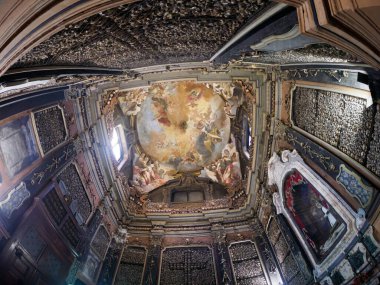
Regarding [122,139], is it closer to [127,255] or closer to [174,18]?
[127,255]

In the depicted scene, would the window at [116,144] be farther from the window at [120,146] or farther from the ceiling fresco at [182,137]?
the ceiling fresco at [182,137]

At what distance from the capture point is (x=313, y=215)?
28.6ft

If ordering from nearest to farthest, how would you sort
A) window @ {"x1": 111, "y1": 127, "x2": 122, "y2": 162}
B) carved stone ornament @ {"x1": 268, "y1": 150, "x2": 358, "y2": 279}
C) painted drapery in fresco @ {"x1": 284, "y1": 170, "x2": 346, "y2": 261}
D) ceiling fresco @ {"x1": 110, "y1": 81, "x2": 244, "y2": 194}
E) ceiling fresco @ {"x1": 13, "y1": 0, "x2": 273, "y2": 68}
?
ceiling fresco @ {"x1": 13, "y1": 0, "x2": 273, "y2": 68} → carved stone ornament @ {"x1": 268, "y1": 150, "x2": 358, "y2": 279} → painted drapery in fresco @ {"x1": 284, "y1": 170, "x2": 346, "y2": 261} → window @ {"x1": 111, "y1": 127, "x2": 122, "y2": 162} → ceiling fresco @ {"x1": 110, "y1": 81, "x2": 244, "y2": 194}

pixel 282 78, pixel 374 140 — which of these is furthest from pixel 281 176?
pixel 374 140

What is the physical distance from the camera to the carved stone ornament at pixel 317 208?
6831 mm

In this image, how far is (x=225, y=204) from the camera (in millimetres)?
13875

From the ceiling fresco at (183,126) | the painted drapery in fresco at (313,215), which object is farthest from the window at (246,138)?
the painted drapery in fresco at (313,215)

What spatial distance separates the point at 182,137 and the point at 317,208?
937cm

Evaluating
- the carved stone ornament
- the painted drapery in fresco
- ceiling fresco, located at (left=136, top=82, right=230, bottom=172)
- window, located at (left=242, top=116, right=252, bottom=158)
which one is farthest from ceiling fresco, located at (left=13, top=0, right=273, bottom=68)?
ceiling fresco, located at (left=136, top=82, right=230, bottom=172)

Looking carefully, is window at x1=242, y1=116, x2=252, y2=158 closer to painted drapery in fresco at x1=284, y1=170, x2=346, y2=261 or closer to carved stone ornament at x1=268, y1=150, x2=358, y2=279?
carved stone ornament at x1=268, y1=150, x2=358, y2=279

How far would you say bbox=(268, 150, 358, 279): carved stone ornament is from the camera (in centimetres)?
683

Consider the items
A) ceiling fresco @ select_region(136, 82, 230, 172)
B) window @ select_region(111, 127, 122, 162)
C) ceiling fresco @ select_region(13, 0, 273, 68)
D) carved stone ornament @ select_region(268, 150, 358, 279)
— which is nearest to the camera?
ceiling fresco @ select_region(13, 0, 273, 68)

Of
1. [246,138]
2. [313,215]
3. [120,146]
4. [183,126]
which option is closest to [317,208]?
[313,215]

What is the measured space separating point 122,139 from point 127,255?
18.4 feet
